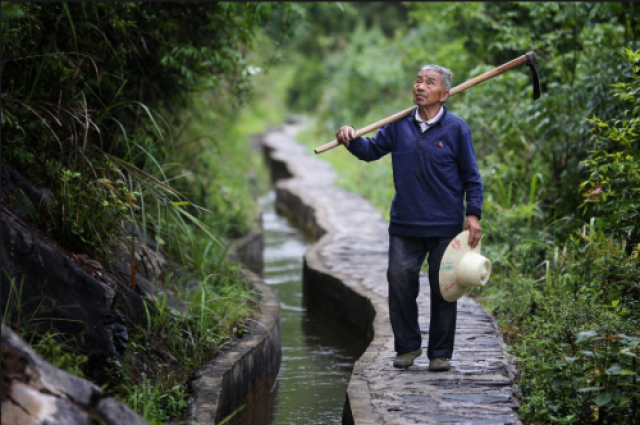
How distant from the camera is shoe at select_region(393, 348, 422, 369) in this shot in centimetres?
501

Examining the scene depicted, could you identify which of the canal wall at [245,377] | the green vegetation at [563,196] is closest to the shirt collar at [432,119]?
the green vegetation at [563,196]

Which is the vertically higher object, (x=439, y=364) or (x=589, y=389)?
(x=589, y=389)

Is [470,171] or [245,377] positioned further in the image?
[245,377]

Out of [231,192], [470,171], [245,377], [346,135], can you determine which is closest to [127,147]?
[245,377]

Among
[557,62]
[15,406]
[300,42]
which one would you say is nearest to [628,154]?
[557,62]

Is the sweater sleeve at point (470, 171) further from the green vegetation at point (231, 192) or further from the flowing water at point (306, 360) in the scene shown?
the flowing water at point (306, 360)

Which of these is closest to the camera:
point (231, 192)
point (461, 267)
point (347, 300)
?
point (461, 267)

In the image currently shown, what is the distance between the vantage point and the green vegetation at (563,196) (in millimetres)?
4133

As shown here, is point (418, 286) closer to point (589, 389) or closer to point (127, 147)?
point (589, 389)

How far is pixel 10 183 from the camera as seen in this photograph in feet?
16.5

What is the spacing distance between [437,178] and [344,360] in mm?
2418

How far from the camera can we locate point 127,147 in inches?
245

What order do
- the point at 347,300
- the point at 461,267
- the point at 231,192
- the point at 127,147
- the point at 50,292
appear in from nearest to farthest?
the point at 50,292, the point at 461,267, the point at 127,147, the point at 347,300, the point at 231,192

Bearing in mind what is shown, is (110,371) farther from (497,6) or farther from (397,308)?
(497,6)
